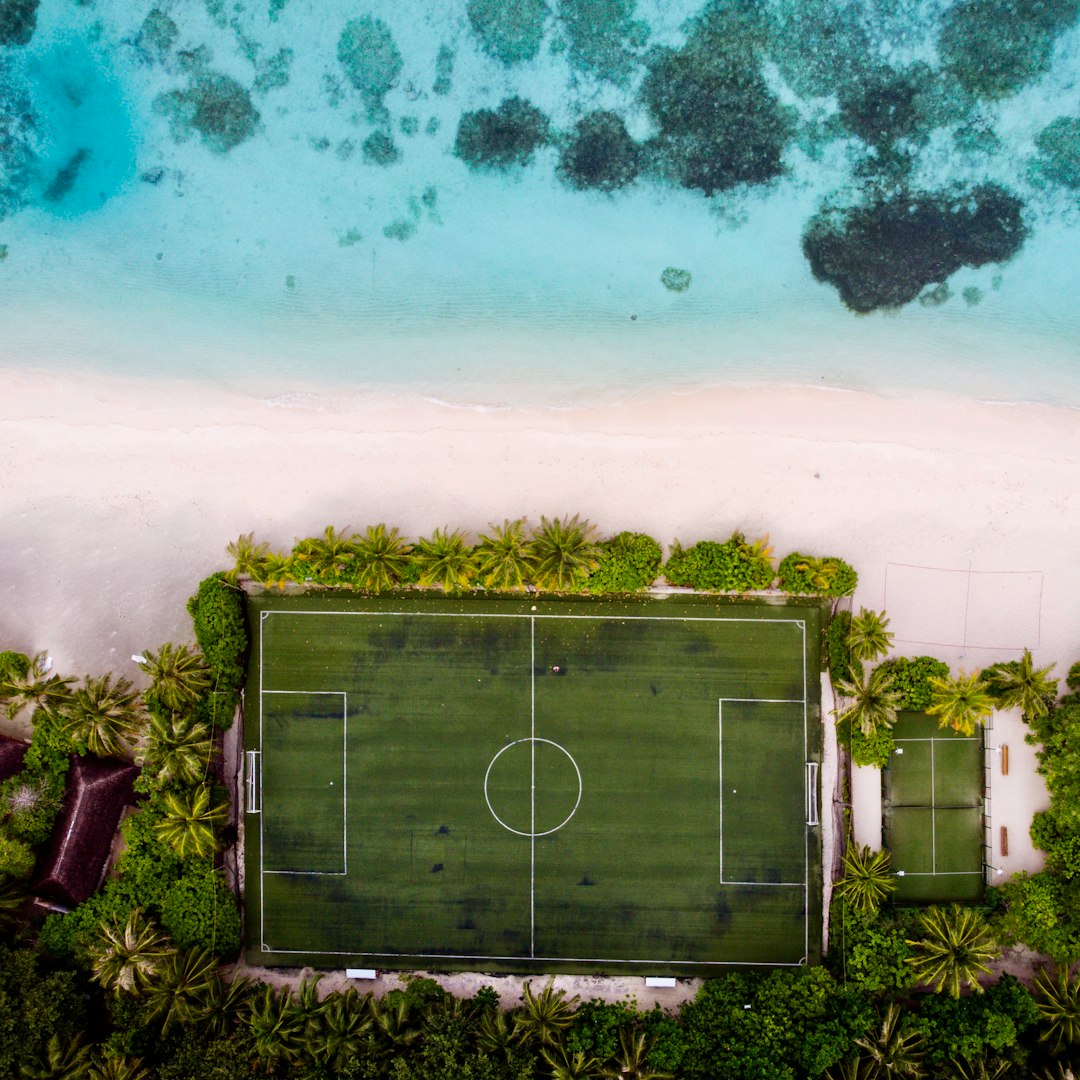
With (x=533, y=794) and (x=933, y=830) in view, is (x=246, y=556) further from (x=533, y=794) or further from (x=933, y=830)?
(x=933, y=830)

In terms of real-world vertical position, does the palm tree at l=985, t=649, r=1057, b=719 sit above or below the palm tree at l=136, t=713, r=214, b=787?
above

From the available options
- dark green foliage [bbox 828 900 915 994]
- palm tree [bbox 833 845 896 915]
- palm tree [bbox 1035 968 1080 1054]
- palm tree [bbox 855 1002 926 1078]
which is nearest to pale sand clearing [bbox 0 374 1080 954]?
palm tree [bbox 1035 968 1080 1054]

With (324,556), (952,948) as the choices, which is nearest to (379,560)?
(324,556)

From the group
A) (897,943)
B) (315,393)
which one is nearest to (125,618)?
(315,393)

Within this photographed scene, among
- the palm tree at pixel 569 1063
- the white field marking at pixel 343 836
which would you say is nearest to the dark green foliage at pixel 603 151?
the white field marking at pixel 343 836

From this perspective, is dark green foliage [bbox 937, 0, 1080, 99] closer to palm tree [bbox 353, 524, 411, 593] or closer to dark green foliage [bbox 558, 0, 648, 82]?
dark green foliage [bbox 558, 0, 648, 82]

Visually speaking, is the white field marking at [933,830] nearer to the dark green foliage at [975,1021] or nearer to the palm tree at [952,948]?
the palm tree at [952,948]

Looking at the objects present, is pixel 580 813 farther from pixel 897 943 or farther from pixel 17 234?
pixel 17 234
